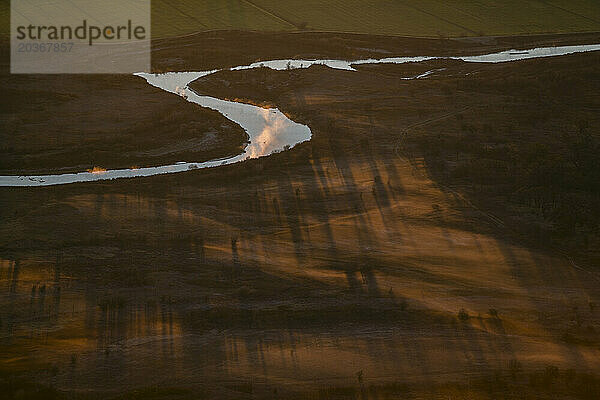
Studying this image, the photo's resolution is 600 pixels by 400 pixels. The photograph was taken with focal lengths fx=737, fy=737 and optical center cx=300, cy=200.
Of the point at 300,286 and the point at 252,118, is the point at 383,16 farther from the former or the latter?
the point at 300,286

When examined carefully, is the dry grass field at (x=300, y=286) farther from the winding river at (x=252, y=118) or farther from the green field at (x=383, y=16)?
the green field at (x=383, y=16)

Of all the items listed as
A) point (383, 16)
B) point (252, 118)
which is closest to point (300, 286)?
point (252, 118)

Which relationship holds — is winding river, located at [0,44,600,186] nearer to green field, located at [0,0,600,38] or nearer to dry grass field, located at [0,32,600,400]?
dry grass field, located at [0,32,600,400]

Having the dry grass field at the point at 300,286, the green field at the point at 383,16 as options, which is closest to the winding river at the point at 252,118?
the dry grass field at the point at 300,286

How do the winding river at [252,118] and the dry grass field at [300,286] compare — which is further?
the winding river at [252,118]

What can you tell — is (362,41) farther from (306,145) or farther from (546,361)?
(546,361)

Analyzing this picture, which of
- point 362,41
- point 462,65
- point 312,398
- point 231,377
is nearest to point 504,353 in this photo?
point 312,398

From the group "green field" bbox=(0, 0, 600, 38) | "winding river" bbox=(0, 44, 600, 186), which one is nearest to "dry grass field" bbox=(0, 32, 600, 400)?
"winding river" bbox=(0, 44, 600, 186)
